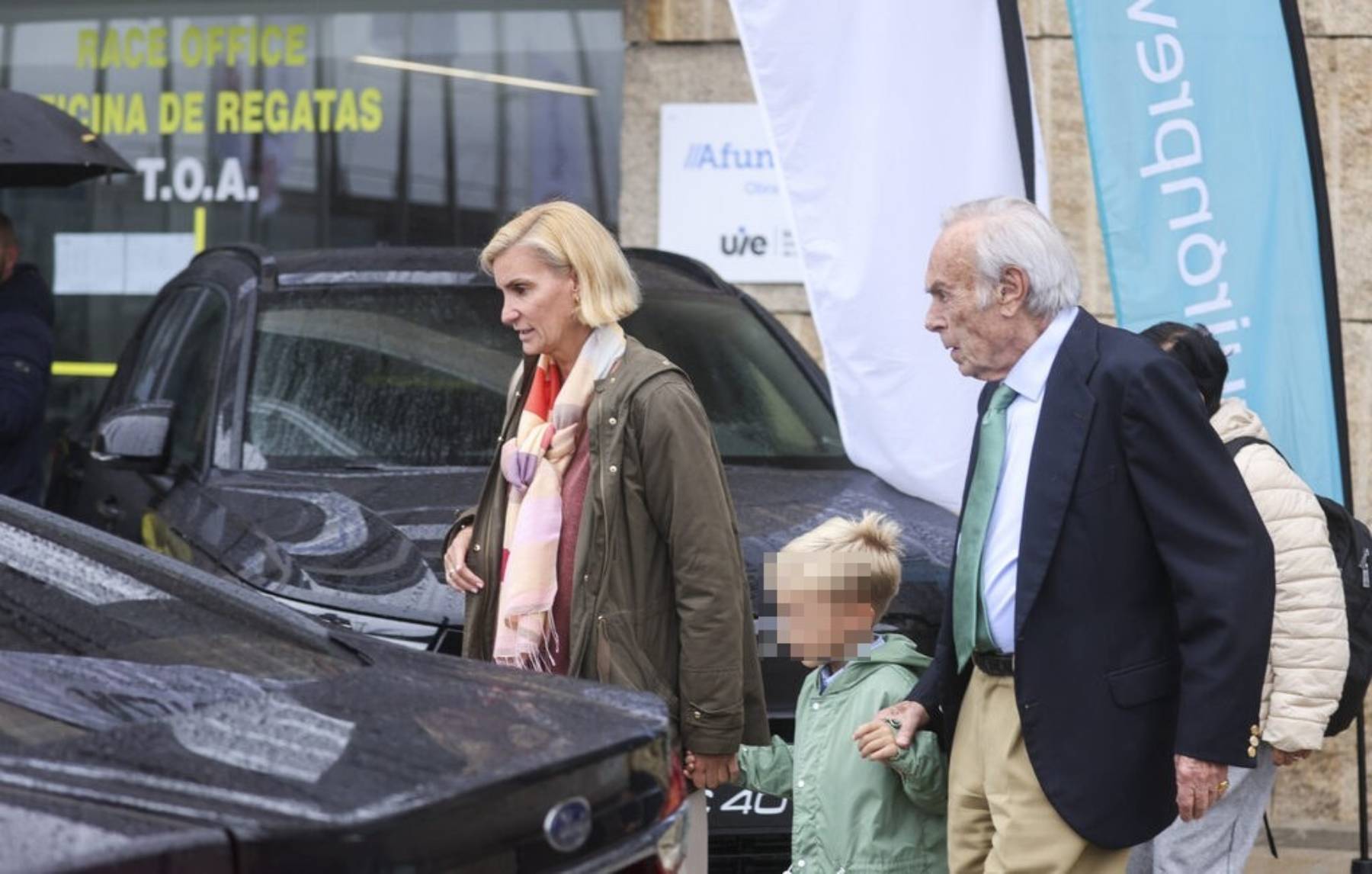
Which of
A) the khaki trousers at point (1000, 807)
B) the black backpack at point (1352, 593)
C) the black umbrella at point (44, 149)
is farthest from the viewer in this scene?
the black umbrella at point (44, 149)

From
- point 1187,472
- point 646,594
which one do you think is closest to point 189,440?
point 646,594

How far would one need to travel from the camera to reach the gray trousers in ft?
14.9

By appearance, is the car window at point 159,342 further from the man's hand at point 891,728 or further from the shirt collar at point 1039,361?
the shirt collar at point 1039,361

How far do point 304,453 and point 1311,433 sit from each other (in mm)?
2656

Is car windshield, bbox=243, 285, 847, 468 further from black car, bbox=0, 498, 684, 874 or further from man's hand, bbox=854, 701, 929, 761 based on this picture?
black car, bbox=0, 498, 684, 874

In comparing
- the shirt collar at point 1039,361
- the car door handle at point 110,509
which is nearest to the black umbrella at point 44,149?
the car door handle at point 110,509

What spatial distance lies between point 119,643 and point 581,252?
Result: 136 cm

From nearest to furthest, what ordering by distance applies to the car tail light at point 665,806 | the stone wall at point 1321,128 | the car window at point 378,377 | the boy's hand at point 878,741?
1. the car tail light at point 665,806
2. the boy's hand at point 878,741
3. the car window at point 378,377
4. the stone wall at point 1321,128

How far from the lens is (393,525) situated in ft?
16.4

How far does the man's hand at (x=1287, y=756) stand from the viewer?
4.26m

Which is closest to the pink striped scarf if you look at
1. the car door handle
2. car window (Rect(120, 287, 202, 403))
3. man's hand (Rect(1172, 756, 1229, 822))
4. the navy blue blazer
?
the navy blue blazer

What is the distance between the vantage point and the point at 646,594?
379 centimetres

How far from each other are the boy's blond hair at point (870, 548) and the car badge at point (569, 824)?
1.53 m

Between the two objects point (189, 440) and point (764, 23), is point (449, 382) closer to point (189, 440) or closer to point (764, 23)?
point (189, 440)
